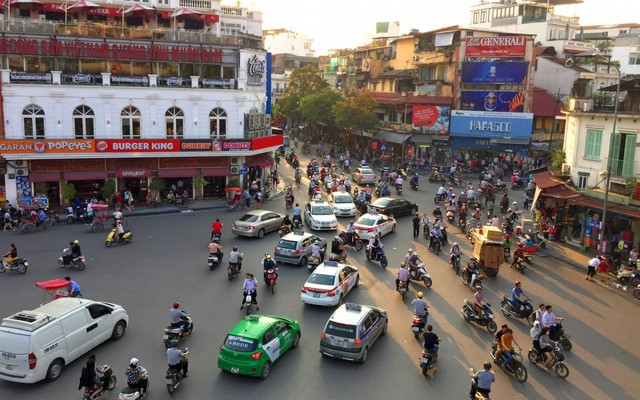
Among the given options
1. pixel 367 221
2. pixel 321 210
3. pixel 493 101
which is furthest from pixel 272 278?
pixel 493 101

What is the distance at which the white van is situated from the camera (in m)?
13.4

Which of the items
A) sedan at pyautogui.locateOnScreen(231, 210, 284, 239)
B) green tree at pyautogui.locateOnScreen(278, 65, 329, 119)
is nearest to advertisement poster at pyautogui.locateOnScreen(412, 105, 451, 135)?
green tree at pyautogui.locateOnScreen(278, 65, 329, 119)

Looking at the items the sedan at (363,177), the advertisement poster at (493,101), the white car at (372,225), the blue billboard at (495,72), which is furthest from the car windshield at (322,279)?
the blue billboard at (495,72)

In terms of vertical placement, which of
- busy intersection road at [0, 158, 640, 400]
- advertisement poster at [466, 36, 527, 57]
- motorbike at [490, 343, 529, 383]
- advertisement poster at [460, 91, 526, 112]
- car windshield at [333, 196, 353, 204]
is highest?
advertisement poster at [466, 36, 527, 57]

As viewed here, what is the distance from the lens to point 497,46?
57438 mm

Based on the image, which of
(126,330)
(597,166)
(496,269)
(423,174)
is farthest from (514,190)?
(126,330)

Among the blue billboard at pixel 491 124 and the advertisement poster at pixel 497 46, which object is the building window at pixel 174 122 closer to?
the blue billboard at pixel 491 124

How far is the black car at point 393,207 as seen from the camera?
113 feet

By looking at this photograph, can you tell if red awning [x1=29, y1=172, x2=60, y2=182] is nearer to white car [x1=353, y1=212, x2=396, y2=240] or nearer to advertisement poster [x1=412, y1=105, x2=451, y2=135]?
white car [x1=353, y1=212, x2=396, y2=240]

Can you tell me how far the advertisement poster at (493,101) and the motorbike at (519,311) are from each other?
41464mm

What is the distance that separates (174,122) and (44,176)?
897 centimetres

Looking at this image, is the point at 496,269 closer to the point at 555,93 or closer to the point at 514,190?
the point at 514,190

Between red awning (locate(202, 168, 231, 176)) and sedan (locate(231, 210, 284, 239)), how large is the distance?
10.3 meters

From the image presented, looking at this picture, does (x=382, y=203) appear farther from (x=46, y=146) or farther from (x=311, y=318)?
(x=46, y=146)
